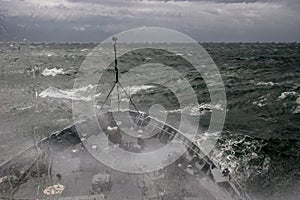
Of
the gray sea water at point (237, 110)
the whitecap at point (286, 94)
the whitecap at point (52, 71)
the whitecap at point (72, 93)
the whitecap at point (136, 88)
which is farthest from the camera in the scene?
the whitecap at point (52, 71)

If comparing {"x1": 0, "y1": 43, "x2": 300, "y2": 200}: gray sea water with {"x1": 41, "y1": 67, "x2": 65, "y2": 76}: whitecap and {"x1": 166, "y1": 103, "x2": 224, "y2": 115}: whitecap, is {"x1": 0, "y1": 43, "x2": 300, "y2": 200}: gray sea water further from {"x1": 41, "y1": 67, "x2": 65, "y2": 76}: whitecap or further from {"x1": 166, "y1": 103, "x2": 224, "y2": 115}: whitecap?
{"x1": 41, "y1": 67, "x2": 65, "y2": 76}: whitecap

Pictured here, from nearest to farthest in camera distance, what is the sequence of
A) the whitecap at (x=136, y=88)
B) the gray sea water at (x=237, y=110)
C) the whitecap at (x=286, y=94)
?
the gray sea water at (x=237, y=110) < the whitecap at (x=286, y=94) < the whitecap at (x=136, y=88)

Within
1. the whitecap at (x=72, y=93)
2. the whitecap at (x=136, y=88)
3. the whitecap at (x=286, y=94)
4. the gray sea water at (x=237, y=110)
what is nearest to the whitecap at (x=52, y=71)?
the gray sea water at (x=237, y=110)

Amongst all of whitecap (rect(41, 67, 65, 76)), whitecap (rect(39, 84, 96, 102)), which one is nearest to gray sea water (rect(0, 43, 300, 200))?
whitecap (rect(39, 84, 96, 102))

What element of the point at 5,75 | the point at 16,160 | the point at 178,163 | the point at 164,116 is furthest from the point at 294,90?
the point at 5,75

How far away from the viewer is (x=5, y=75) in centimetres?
6844

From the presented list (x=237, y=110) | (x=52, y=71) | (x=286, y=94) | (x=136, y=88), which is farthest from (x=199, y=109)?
(x=52, y=71)

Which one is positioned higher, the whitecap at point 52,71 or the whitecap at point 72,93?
the whitecap at point 72,93

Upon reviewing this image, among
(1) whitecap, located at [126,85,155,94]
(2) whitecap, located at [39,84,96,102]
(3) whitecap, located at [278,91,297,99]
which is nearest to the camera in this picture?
(3) whitecap, located at [278,91,297,99]

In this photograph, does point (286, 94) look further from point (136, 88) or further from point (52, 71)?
point (52, 71)

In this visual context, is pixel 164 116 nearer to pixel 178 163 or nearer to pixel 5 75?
pixel 178 163

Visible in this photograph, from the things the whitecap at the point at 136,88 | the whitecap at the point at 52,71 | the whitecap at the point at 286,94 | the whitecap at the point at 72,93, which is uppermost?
the whitecap at the point at 286,94

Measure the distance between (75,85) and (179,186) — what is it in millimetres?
40916

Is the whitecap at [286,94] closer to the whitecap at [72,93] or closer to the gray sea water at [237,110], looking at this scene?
the gray sea water at [237,110]
